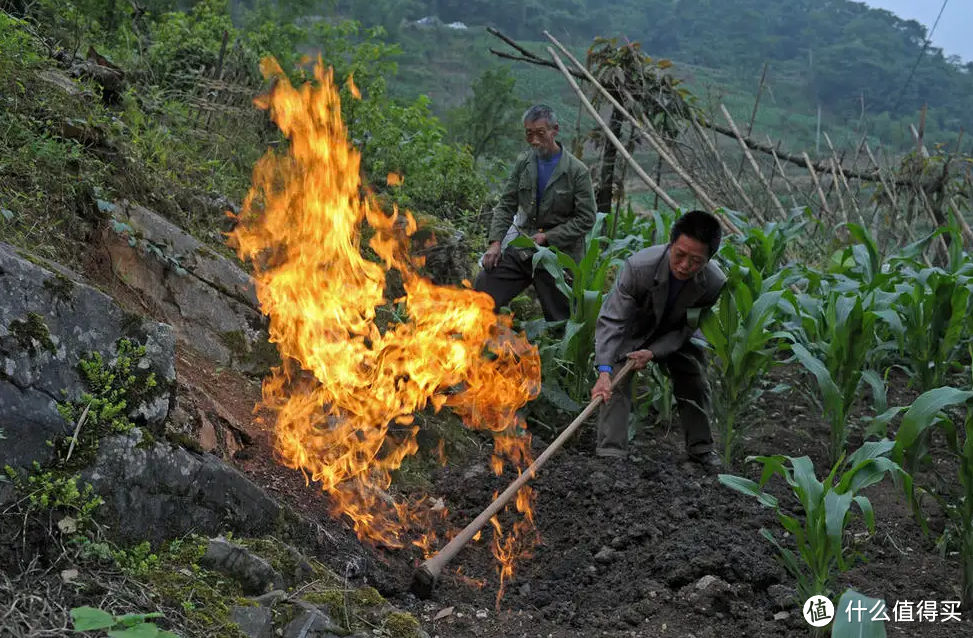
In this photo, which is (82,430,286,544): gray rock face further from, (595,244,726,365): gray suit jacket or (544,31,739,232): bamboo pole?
(544,31,739,232): bamboo pole

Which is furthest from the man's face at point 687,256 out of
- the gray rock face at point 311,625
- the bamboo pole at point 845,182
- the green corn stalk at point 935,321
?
the bamboo pole at point 845,182

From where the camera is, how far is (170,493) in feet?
9.55

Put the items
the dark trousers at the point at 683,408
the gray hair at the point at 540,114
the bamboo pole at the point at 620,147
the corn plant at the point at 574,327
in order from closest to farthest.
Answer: the dark trousers at the point at 683,408 < the corn plant at the point at 574,327 < the gray hair at the point at 540,114 < the bamboo pole at the point at 620,147

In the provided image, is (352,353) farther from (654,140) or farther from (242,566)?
(654,140)

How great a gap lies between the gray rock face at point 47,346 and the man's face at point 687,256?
2553 mm

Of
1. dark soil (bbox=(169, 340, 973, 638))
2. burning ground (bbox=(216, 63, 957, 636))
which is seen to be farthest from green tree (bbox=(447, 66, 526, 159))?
dark soil (bbox=(169, 340, 973, 638))

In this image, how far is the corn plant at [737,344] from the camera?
4.84m

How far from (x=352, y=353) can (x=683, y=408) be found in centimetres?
203

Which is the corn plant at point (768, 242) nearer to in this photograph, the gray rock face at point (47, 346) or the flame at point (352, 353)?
the flame at point (352, 353)

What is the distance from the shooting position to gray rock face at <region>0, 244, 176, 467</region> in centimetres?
258

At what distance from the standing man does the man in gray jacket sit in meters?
1.04

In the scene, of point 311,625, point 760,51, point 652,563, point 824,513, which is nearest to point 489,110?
point 652,563

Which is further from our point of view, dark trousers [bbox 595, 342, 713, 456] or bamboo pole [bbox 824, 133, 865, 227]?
bamboo pole [bbox 824, 133, 865, 227]

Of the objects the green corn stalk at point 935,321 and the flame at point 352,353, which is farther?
the green corn stalk at point 935,321
